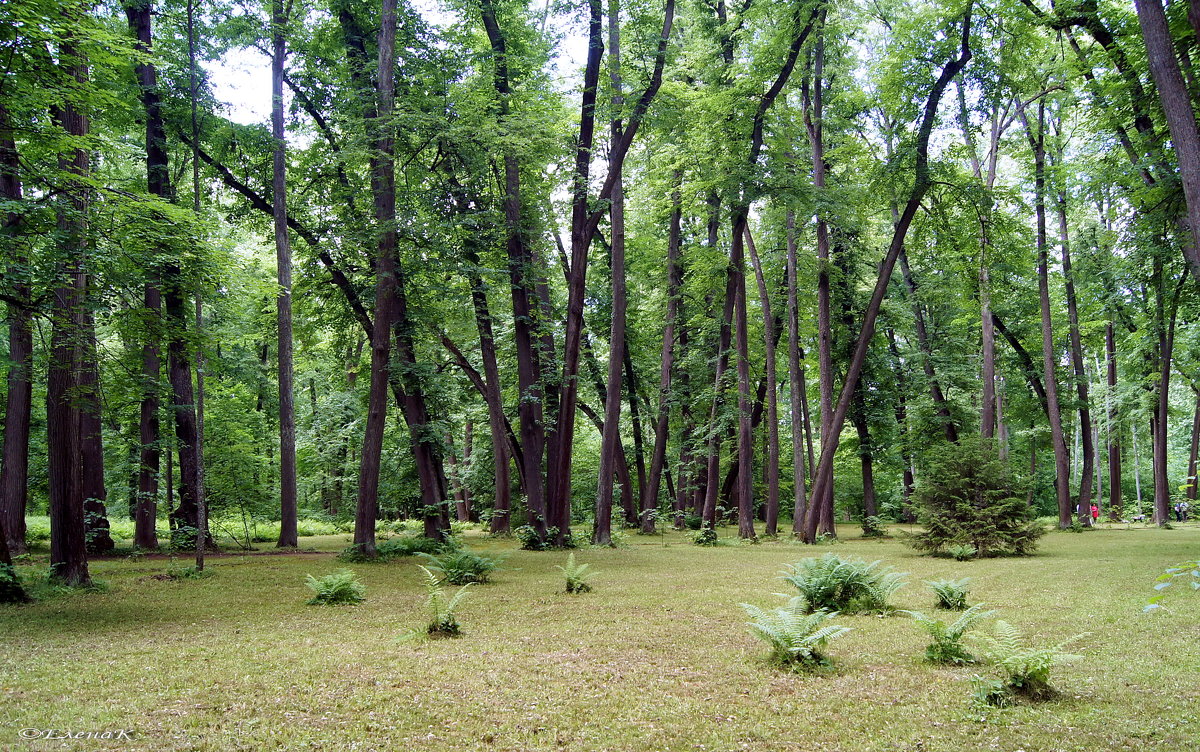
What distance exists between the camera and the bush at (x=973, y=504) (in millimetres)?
13844

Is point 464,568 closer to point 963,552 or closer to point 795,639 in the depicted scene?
point 795,639

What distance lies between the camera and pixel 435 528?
52.1ft

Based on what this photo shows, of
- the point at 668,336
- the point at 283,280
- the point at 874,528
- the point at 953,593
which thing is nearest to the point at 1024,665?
the point at 953,593

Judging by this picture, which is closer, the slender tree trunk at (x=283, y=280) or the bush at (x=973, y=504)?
the bush at (x=973, y=504)

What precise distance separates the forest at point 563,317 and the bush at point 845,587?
0.04m

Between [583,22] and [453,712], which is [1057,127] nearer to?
[583,22]

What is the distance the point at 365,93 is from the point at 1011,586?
1369 cm

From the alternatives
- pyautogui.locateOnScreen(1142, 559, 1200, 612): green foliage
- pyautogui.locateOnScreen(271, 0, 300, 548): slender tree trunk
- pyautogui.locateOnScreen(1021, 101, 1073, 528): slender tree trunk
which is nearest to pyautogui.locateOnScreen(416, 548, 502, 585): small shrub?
pyautogui.locateOnScreen(271, 0, 300, 548): slender tree trunk

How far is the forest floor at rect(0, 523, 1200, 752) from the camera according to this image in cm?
389

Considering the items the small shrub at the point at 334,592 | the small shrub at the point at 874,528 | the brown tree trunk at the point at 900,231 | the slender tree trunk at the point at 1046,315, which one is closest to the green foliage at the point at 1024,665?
the small shrub at the point at 334,592

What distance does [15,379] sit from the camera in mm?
9781

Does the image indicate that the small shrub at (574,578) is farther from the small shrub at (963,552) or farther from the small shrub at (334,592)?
the small shrub at (963,552)

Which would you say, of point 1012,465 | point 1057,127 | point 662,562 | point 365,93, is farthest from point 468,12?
point 1057,127

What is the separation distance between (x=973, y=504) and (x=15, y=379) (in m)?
16.7
